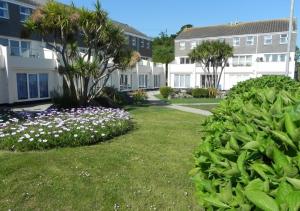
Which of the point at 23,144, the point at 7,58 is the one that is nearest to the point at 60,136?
the point at 23,144

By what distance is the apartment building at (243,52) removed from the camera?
Result: 133ft

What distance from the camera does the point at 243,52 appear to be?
44281mm

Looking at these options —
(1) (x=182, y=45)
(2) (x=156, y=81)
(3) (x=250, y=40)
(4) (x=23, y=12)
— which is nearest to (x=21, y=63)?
(4) (x=23, y=12)

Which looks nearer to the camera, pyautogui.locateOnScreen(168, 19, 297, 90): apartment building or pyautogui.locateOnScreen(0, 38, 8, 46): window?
pyautogui.locateOnScreen(0, 38, 8, 46): window

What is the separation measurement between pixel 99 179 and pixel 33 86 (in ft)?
63.1

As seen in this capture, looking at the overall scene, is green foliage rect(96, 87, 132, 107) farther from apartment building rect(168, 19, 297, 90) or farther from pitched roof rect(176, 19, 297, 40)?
pitched roof rect(176, 19, 297, 40)

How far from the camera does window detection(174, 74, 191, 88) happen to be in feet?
156

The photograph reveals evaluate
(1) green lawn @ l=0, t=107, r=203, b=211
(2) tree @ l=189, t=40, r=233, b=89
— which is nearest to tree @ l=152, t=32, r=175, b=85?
(2) tree @ l=189, t=40, r=233, b=89

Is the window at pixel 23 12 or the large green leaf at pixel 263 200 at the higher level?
the window at pixel 23 12

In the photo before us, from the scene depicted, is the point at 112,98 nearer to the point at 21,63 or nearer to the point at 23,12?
the point at 21,63

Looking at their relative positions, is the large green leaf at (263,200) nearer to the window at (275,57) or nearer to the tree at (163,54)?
the window at (275,57)

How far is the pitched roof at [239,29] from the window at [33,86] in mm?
31006

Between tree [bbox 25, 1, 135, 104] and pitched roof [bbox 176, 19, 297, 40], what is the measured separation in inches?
1179

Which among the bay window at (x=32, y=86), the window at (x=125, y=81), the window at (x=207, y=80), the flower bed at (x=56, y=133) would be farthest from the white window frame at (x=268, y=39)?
the flower bed at (x=56, y=133)
